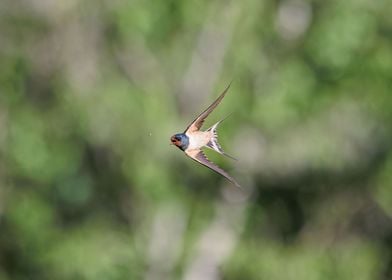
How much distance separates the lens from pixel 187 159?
12.8m

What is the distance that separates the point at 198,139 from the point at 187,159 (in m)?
8.72

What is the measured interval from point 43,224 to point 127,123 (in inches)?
65.7

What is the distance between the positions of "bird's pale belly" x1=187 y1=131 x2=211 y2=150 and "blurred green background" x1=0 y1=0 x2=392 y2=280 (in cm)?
816

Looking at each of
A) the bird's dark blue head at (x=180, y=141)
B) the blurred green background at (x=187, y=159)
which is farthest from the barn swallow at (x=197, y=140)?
the blurred green background at (x=187, y=159)

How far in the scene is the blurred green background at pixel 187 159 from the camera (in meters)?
12.9

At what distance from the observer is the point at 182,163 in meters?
13.5

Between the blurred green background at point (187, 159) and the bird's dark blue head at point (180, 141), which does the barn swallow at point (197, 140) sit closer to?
the bird's dark blue head at point (180, 141)

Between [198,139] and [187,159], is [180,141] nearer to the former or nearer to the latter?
[198,139]

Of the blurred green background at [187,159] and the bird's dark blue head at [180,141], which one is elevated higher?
the blurred green background at [187,159]

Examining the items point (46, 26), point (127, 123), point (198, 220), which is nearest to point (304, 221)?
point (198, 220)

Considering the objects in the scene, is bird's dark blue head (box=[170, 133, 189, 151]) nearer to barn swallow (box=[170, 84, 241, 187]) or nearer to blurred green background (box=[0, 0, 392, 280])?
barn swallow (box=[170, 84, 241, 187])

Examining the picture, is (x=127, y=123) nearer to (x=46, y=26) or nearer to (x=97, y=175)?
(x=97, y=175)

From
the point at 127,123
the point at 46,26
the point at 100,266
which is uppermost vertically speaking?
the point at 46,26

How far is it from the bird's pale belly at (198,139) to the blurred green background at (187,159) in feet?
26.8
